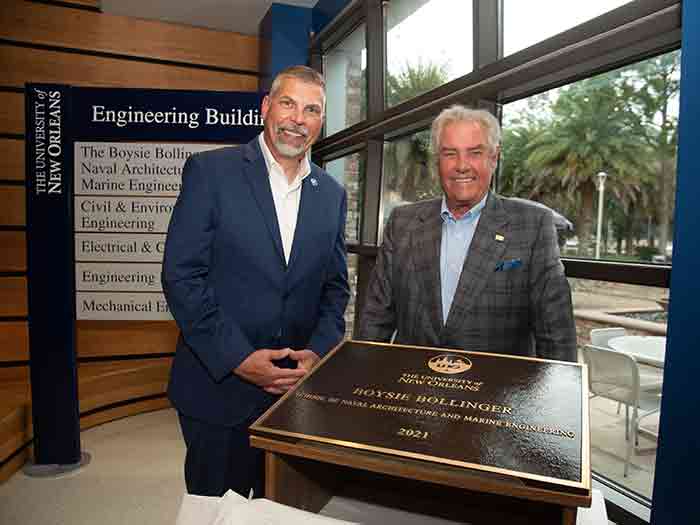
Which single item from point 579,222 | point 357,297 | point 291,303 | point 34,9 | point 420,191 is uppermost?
point 34,9

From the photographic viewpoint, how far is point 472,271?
152 centimetres

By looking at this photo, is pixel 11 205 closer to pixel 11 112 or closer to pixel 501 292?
pixel 11 112

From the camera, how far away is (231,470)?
1.63m

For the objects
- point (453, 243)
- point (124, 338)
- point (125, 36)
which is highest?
point (125, 36)

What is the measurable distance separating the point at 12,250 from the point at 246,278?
12.4 feet

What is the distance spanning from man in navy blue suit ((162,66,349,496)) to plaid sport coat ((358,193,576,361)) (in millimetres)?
305

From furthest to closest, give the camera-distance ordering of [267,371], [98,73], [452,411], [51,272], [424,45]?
[98,73], [424,45], [51,272], [267,371], [452,411]

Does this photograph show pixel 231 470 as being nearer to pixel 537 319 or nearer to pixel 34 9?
pixel 537 319

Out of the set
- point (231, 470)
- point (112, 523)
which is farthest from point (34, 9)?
point (231, 470)

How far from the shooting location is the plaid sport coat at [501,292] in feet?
4.89

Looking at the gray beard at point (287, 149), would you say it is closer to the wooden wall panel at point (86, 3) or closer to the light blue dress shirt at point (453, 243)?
the light blue dress shirt at point (453, 243)

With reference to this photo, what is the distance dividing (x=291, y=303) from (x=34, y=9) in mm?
4316

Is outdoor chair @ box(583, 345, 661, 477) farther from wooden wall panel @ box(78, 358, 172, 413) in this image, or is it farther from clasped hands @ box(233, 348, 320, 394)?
wooden wall panel @ box(78, 358, 172, 413)

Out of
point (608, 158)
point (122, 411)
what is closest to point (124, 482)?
point (122, 411)
